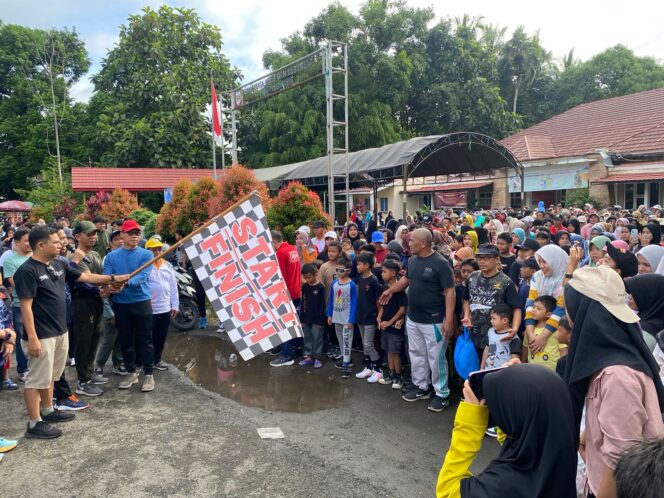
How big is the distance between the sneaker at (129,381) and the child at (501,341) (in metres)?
3.86

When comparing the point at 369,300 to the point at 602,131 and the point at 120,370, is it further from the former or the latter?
the point at 602,131

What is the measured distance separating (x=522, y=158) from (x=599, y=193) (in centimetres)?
386

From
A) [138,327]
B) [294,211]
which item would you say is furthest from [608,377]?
[294,211]

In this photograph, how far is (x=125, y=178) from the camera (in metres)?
22.5

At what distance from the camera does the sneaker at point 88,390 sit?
532cm

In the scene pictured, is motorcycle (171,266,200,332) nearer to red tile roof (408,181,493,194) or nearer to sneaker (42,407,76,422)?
sneaker (42,407,76,422)

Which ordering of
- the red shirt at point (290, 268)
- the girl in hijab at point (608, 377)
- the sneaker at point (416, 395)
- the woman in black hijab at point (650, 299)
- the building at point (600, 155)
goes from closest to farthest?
1. the girl in hijab at point (608, 377)
2. the woman in black hijab at point (650, 299)
3. the sneaker at point (416, 395)
4. the red shirt at point (290, 268)
5. the building at point (600, 155)

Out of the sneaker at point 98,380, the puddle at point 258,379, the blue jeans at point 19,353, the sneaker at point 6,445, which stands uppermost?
the blue jeans at point 19,353

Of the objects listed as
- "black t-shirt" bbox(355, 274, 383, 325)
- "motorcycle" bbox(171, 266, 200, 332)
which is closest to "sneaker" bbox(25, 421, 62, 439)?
"black t-shirt" bbox(355, 274, 383, 325)

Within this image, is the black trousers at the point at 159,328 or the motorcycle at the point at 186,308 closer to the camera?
the black trousers at the point at 159,328

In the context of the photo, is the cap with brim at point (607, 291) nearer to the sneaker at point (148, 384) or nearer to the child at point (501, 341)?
the child at point (501, 341)

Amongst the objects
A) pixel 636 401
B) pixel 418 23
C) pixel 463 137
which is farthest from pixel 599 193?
pixel 636 401

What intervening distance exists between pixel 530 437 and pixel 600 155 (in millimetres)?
20598

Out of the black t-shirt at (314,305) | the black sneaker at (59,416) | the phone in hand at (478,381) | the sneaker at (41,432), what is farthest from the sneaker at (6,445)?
the phone in hand at (478,381)
